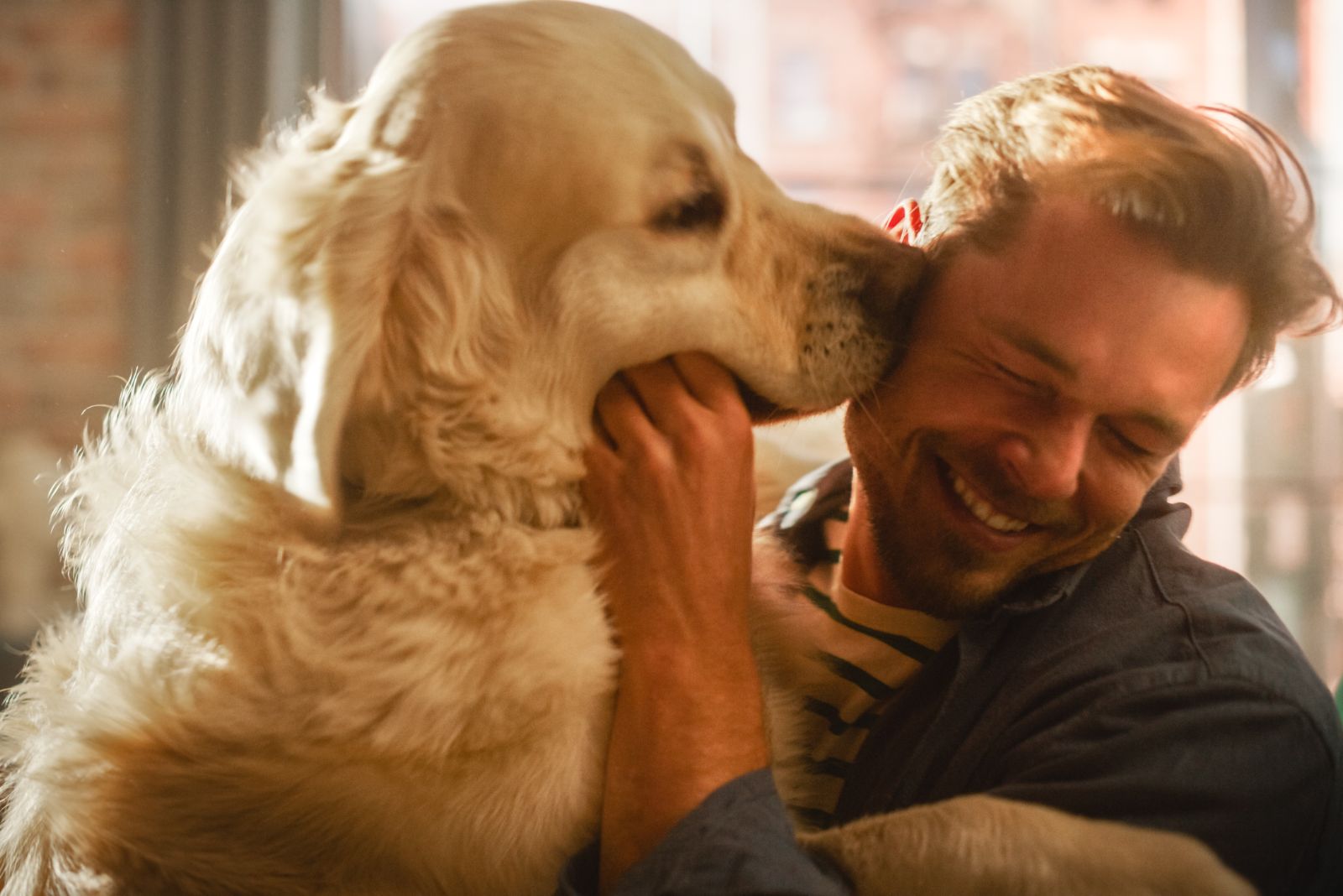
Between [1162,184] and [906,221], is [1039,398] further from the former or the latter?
[906,221]

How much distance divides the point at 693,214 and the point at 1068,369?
0.44 meters

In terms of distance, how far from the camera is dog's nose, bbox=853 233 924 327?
1.24 metres

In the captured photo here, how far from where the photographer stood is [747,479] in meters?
1.18

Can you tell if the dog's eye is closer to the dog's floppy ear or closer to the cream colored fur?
the cream colored fur

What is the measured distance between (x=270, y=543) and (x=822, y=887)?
2.09 ft

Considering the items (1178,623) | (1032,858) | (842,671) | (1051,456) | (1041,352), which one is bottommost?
(842,671)

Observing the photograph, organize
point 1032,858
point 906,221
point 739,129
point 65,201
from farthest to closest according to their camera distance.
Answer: point 65,201 < point 739,129 < point 906,221 < point 1032,858

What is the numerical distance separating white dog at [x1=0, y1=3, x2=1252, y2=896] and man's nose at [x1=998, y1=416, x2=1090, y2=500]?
1.05 ft

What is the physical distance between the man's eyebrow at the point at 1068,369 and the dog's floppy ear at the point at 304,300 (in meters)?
0.66

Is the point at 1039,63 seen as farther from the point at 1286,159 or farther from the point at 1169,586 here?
the point at 1169,586

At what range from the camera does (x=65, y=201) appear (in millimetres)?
3141

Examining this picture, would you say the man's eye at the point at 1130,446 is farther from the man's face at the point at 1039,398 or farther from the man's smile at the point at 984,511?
Result: the man's smile at the point at 984,511

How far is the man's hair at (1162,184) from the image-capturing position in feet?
3.52

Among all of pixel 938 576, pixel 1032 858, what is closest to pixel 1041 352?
pixel 938 576
